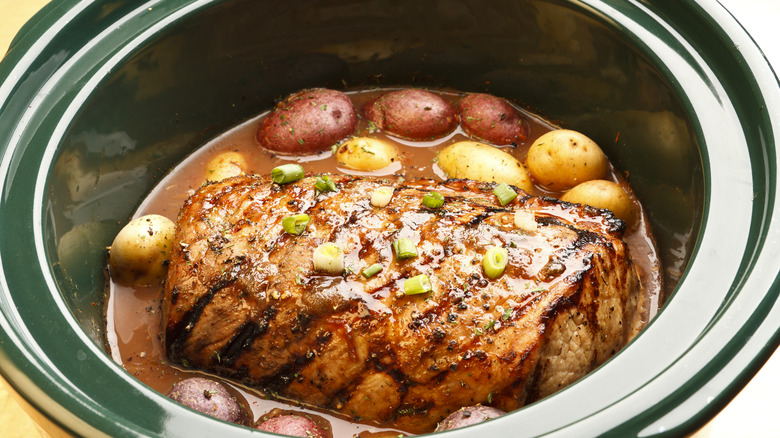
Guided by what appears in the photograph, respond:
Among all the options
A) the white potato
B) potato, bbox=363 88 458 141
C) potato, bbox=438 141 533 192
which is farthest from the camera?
potato, bbox=363 88 458 141

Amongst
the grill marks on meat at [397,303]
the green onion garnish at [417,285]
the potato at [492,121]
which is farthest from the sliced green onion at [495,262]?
the potato at [492,121]

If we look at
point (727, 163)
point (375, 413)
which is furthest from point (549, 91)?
point (375, 413)

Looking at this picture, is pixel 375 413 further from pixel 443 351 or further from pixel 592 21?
pixel 592 21

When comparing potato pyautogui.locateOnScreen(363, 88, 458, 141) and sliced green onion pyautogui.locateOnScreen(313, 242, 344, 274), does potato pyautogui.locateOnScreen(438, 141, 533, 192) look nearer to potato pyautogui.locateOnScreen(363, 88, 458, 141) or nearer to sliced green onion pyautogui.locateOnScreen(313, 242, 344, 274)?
potato pyautogui.locateOnScreen(363, 88, 458, 141)

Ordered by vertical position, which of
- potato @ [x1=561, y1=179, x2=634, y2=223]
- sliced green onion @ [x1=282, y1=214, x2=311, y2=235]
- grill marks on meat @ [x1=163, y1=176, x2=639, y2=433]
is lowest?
grill marks on meat @ [x1=163, y1=176, x2=639, y2=433]

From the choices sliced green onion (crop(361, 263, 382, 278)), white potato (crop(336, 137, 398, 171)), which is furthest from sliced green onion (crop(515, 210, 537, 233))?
white potato (crop(336, 137, 398, 171))

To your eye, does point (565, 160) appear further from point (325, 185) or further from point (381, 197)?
point (325, 185)

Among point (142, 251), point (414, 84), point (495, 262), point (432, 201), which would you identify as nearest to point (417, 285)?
point (495, 262)
